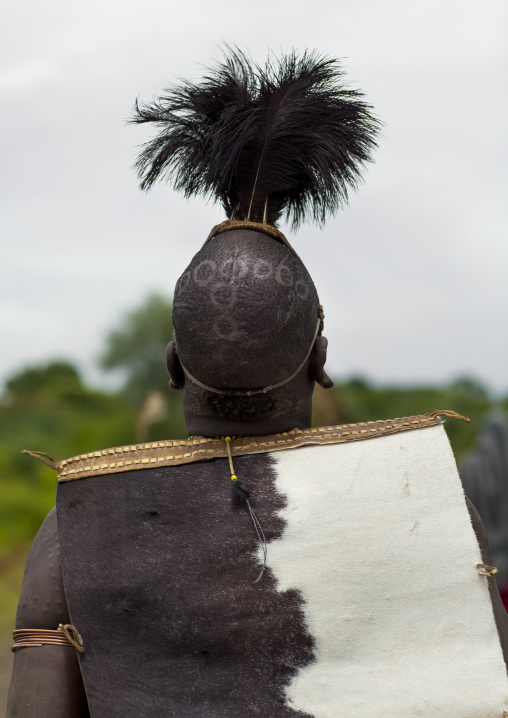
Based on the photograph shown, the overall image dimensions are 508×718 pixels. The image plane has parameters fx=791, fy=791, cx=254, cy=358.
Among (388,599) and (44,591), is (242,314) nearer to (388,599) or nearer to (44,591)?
(388,599)

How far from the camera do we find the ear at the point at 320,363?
2346mm

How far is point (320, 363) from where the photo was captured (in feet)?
7.68

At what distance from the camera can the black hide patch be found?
6.73 feet

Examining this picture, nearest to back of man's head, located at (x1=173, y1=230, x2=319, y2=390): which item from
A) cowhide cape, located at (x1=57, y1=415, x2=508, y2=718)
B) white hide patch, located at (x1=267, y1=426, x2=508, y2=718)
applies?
cowhide cape, located at (x1=57, y1=415, x2=508, y2=718)

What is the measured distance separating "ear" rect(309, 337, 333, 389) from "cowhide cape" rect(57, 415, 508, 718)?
227 mm

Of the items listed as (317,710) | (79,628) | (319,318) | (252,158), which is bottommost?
(317,710)

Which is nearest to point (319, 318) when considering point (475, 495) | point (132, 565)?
point (132, 565)

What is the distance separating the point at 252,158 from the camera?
2467mm

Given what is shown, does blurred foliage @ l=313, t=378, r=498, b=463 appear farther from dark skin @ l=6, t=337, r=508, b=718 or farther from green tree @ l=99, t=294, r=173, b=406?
dark skin @ l=6, t=337, r=508, b=718

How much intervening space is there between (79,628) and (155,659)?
233 millimetres

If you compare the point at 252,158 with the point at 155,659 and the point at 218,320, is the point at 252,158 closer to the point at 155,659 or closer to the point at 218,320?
the point at 218,320

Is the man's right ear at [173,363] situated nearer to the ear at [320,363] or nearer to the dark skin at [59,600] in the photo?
the dark skin at [59,600]

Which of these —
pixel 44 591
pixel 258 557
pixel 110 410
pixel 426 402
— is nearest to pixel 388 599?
pixel 258 557

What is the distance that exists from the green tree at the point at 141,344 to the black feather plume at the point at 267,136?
59.4 feet
